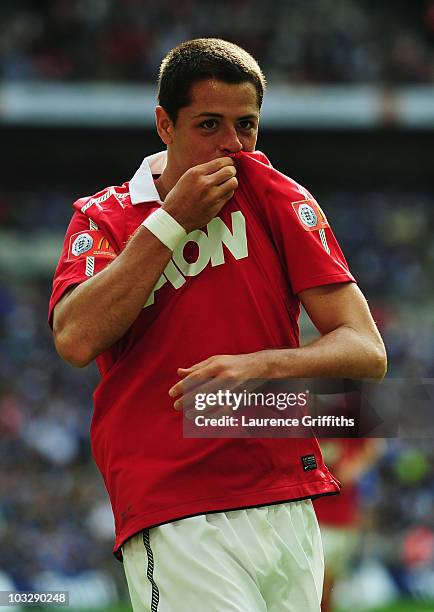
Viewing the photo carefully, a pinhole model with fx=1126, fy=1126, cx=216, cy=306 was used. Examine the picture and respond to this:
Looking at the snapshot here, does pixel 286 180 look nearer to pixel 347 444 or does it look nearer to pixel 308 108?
pixel 347 444

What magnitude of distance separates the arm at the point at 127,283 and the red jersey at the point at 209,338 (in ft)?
0.39

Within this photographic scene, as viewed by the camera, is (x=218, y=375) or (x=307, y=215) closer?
(x=218, y=375)

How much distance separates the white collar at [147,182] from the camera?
2.90 meters

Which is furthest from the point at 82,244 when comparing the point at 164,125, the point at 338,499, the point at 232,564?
the point at 338,499

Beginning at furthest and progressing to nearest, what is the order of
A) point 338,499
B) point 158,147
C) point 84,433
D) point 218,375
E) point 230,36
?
point 158,147, point 230,36, point 84,433, point 338,499, point 218,375

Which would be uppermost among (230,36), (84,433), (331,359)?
(230,36)

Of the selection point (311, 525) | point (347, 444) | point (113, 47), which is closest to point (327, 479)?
point (311, 525)

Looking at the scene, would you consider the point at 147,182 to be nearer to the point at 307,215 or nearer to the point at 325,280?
the point at 307,215

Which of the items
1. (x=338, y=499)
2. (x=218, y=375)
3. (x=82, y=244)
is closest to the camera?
(x=218, y=375)

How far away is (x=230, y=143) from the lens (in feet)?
8.94

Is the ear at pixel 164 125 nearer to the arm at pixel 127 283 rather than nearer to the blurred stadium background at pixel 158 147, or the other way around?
the arm at pixel 127 283

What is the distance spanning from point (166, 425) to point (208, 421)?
134mm

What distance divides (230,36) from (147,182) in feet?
61.8

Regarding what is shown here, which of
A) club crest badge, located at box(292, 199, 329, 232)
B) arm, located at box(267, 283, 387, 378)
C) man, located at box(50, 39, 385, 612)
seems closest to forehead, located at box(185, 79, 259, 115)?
man, located at box(50, 39, 385, 612)
